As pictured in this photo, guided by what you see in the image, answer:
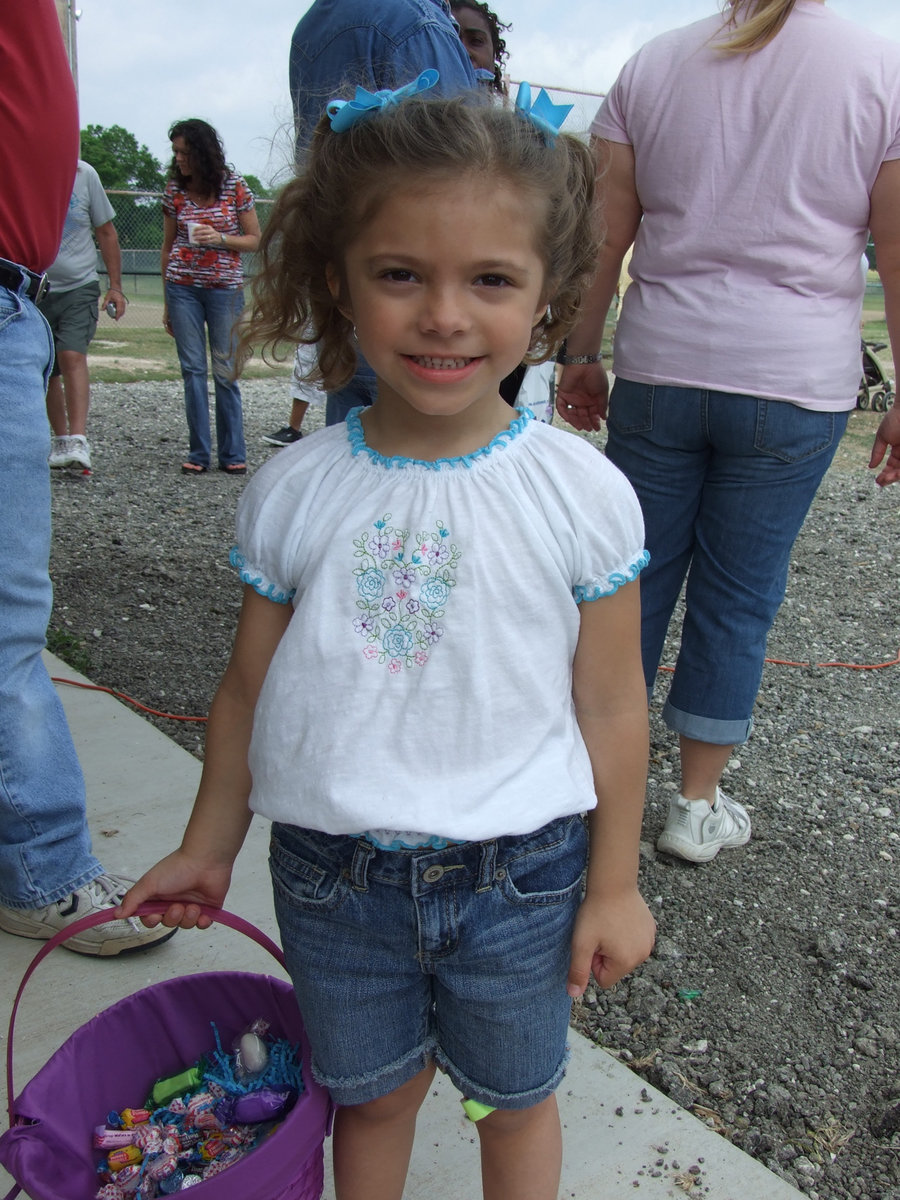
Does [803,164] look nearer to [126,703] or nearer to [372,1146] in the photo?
[372,1146]

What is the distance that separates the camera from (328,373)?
1501 mm

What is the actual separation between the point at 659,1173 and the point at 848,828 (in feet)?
4.49

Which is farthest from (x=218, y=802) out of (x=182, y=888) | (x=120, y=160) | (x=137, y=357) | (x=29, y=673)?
(x=120, y=160)

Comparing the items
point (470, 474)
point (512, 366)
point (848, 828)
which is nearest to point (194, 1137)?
point (470, 474)

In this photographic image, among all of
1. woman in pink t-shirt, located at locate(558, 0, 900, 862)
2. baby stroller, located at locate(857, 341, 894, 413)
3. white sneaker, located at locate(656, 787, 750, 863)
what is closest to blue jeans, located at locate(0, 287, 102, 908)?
woman in pink t-shirt, located at locate(558, 0, 900, 862)

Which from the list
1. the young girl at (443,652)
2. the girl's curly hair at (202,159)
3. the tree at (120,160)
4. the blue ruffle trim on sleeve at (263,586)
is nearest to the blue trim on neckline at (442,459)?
the young girl at (443,652)

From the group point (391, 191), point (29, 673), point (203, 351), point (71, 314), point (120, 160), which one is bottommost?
point (120, 160)

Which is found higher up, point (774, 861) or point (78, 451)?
point (774, 861)

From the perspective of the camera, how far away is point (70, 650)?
3.61m

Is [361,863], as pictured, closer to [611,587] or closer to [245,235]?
[611,587]

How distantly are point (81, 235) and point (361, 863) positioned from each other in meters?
5.66

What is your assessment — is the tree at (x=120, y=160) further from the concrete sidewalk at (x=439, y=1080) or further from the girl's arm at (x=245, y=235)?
the concrete sidewalk at (x=439, y=1080)

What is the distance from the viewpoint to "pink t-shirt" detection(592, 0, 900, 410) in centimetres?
203

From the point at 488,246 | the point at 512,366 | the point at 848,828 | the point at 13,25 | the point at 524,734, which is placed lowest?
the point at 848,828
